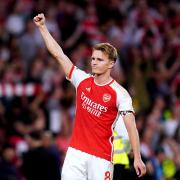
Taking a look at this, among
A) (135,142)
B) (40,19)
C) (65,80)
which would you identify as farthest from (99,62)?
(65,80)

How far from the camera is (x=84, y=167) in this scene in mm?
9312

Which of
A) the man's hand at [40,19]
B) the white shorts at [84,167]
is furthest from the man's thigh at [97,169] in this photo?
the man's hand at [40,19]

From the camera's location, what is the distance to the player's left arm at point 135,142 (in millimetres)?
9023

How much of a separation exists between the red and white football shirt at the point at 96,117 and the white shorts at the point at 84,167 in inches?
2.4

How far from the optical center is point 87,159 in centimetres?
932

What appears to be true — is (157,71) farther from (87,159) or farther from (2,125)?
(87,159)

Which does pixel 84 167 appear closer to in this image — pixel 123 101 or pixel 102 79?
pixel 123 101

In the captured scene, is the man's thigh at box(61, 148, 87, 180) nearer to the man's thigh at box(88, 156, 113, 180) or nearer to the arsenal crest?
the man's thigh at box(88, 156, 113, 180)

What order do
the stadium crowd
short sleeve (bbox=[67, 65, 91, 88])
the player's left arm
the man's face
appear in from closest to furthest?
the player's left arm
the man's face
short sleeve (bbox=[67, 65, 91, 88])
the stadium crowd

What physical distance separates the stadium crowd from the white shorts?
3.25 meters

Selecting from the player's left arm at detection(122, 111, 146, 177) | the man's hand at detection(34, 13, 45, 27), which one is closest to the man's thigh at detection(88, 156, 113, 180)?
the player's left arm at detection(122, 111, 146, 177)

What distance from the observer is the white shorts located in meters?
9.24

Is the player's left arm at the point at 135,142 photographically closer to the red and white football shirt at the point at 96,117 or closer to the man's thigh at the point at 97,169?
the red and white football shirt at the point at 96,117

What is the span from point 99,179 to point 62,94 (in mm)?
7559
